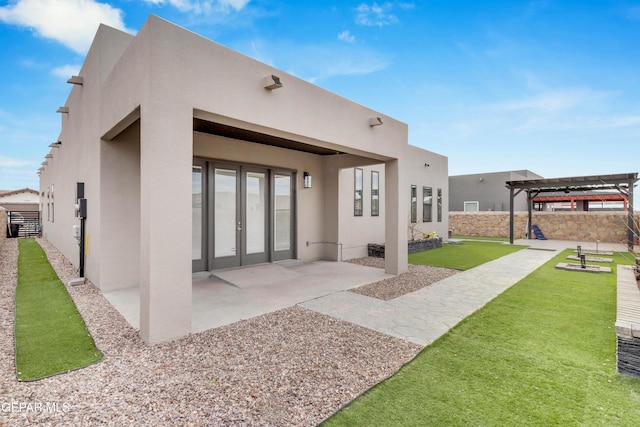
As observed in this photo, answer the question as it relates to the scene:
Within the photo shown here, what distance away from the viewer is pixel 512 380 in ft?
9.84

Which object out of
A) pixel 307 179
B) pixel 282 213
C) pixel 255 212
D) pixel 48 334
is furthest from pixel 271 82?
pixel 282 213

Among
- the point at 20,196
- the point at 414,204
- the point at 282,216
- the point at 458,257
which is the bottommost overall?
the point at 458,257

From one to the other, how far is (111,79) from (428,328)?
6.39m

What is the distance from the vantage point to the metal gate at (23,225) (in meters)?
18.0

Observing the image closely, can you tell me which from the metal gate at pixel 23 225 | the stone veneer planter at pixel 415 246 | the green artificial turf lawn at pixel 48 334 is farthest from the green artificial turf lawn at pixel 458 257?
the metal gate at pixel 23 225

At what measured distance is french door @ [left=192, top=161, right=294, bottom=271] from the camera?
745cm

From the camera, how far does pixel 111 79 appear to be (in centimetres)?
524

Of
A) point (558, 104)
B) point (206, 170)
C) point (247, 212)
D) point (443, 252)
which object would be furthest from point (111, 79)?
point (558, 104)

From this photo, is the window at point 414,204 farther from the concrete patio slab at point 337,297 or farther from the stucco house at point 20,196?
the stucco house at point 20,196

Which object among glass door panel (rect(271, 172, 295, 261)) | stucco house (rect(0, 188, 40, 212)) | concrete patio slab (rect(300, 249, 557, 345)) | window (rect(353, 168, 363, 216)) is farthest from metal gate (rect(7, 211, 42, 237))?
concrete patio slab (rect(300, 249, 557, 345))

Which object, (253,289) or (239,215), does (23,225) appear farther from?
(253,289)

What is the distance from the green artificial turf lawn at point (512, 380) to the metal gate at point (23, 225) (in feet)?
77.5

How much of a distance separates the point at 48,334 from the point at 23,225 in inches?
877

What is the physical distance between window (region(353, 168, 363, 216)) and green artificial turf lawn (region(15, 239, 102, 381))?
25.9 ft
